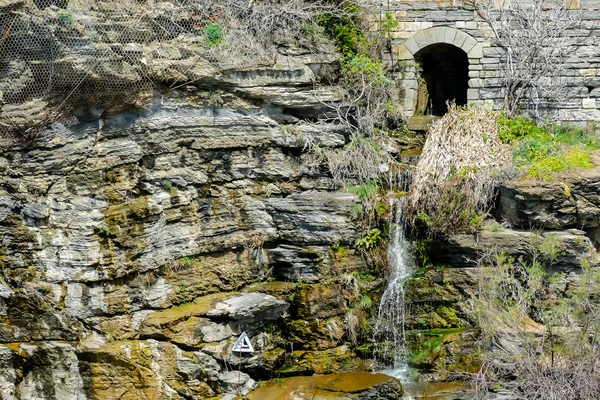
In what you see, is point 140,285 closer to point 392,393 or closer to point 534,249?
point 392,393

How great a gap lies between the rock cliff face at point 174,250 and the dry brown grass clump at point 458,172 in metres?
1.12

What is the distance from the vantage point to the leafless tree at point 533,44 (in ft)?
45.1

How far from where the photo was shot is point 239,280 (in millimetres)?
11500

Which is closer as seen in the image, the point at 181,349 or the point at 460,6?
the point at 181,349

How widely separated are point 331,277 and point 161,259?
2.25 metres

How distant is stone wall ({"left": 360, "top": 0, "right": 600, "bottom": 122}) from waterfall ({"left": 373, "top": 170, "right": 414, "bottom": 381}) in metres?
2.93

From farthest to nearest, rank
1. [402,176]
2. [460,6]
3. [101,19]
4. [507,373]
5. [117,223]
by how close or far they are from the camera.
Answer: [460,6] → [402,176] → [101,19] → [117,223] → [507,373]

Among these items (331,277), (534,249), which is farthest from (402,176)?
(534,249)

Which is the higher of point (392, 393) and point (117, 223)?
point (117, 223)

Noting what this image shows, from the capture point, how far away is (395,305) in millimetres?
11648

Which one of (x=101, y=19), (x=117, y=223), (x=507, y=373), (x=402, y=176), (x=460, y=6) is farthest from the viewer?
(x=460, y=6)

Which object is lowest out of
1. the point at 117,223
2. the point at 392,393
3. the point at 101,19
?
the point at 392,393

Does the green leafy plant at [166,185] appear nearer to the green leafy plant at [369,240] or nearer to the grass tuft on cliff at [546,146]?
the green leafy plant at [369,240]

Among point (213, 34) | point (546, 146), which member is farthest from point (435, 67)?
point (213, 34)
